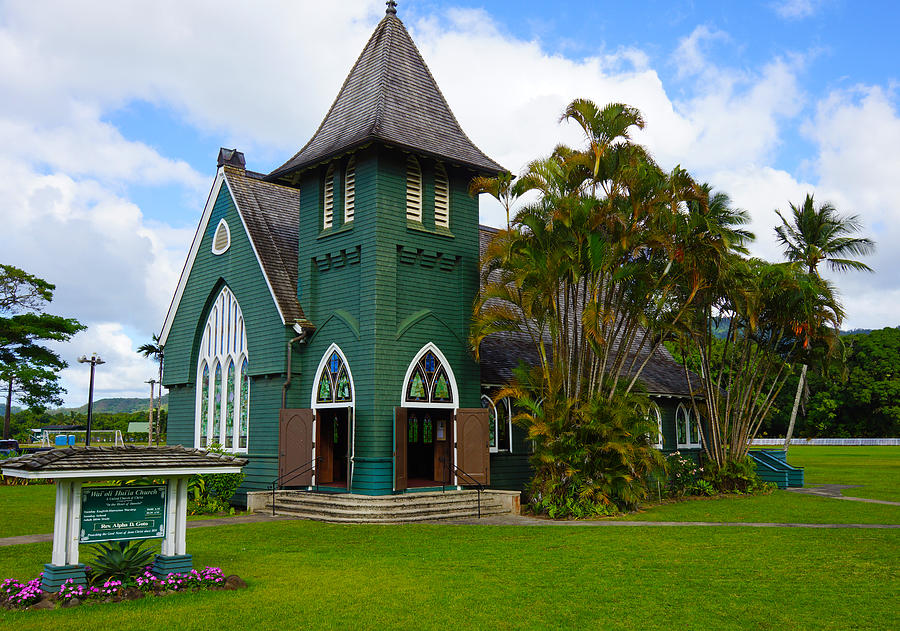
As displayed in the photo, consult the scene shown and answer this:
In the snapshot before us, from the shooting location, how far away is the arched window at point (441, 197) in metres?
21.3

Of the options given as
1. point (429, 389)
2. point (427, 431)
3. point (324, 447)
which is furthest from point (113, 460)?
point (427, 431)

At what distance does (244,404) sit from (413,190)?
7927mm

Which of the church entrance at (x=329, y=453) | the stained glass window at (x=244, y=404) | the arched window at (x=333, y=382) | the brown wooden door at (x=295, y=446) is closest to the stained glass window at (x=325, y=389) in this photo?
the arched window at (x=333, y=382)

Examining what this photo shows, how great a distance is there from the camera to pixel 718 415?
2548 centimetres

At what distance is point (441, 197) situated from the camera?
21391 mm

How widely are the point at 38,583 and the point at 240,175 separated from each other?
56.0ft

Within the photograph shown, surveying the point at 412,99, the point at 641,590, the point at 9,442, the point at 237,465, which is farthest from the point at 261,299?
the point at 9,442

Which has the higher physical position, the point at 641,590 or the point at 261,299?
the point at 261,299

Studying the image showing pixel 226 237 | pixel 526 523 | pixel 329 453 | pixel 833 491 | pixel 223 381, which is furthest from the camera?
pixel 833 491

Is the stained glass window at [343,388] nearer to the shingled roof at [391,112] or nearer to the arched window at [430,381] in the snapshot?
the arched window at [430,381]

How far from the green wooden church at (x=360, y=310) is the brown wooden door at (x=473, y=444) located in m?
0.04

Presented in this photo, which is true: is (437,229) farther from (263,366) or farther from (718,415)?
(718,415)

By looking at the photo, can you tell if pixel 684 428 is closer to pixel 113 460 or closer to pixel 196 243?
pixel 196 243

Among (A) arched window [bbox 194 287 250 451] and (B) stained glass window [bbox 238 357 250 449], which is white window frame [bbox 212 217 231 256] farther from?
(B) stained glass window [bbox 238 357 250 449]
